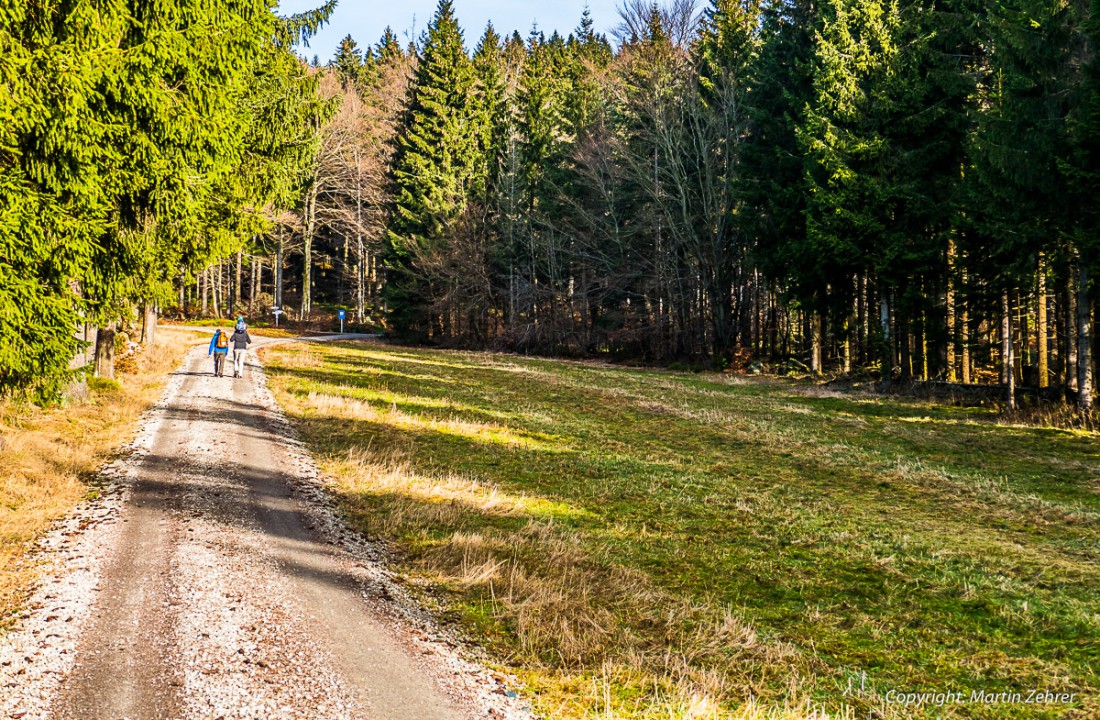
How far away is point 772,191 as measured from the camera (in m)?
31.7

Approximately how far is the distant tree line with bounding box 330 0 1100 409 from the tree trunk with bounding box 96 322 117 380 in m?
24.7

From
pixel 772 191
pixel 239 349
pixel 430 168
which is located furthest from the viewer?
pixel 430 168

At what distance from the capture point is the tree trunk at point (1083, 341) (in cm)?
1772

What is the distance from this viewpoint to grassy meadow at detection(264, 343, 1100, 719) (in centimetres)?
532

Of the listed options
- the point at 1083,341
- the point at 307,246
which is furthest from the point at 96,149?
the point at 307,246

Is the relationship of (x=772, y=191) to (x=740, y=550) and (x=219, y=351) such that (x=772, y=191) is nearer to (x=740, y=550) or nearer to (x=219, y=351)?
(x=219, y=351)

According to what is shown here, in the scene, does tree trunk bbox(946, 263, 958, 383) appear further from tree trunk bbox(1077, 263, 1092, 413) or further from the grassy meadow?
the grassy meadow

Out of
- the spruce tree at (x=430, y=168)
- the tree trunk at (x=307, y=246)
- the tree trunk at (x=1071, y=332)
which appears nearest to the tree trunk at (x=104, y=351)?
the tree trunk at (x=1071, y=332)

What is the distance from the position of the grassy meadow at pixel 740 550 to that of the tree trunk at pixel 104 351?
4.88m

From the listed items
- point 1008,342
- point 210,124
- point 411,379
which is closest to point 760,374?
point 1008,342

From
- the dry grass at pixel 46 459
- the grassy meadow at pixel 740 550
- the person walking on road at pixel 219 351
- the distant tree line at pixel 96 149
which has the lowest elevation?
the grassy meadow at pixel 740 550

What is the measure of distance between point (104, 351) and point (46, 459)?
8.86 metres

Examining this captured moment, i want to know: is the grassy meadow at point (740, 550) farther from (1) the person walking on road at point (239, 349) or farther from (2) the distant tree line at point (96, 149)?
(2) the distant tree line at point (96, 149)

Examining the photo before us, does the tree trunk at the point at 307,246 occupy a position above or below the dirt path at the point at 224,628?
above
